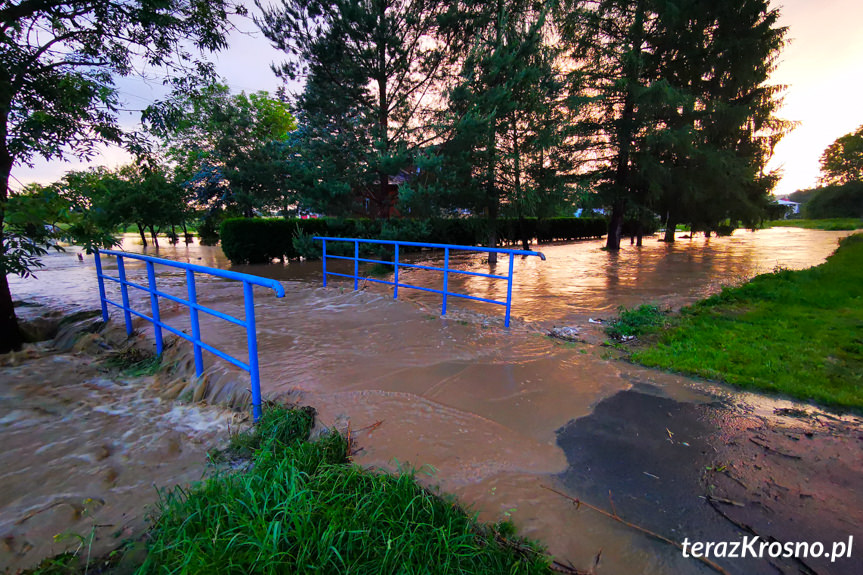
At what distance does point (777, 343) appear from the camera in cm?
472

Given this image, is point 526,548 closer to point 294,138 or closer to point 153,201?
point 153,201

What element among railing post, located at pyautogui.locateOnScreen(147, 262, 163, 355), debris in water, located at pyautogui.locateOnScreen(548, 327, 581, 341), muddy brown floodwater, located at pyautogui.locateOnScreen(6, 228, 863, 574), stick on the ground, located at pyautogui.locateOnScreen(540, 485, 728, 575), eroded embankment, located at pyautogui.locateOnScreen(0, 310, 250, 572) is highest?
railing post, located at pyautogui.locateOnScreen(147, 262, 163, 355)

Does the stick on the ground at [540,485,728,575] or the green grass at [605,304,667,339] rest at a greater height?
the green grass at [605,304,667,339]

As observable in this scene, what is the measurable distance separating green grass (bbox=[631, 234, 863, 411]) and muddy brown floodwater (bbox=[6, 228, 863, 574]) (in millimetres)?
354

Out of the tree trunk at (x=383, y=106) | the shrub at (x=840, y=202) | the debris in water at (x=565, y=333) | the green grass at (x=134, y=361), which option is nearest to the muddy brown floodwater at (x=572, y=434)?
the debris in water at (x=565, y=333)

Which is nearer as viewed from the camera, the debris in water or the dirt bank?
the dirt bank

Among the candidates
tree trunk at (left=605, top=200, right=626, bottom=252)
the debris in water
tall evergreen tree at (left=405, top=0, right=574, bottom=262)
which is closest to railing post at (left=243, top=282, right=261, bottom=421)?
the debris in water

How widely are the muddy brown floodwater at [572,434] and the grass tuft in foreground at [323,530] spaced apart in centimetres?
A: 25

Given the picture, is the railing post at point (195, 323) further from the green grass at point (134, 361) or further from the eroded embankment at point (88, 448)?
the green grass at point (134, 361)

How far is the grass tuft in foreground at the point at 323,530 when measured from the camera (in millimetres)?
1711

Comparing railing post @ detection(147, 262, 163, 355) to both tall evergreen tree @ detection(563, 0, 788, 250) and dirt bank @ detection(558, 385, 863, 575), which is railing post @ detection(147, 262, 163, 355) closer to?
dirt bank @ detection(558, 385, 863, 575)

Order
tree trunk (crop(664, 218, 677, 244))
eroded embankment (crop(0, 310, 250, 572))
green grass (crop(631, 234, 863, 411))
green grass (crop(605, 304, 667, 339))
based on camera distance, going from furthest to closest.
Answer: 1. tree trunk (crop(664, 218, 677, 244))
2. green grass (crop(605, 304, 667, 339))
3. green grass (crop(631, 234, 863, 411))
4. eroded embankment (crop(0, 310, 250, 572))

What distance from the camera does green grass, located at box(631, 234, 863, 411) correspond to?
3697 millimetres

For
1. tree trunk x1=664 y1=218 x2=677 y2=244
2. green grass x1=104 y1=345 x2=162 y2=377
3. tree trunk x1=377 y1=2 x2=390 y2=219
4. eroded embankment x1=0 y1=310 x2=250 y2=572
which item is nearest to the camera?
eroded embankment x1=0 y1=310 x2=250 y2=572
